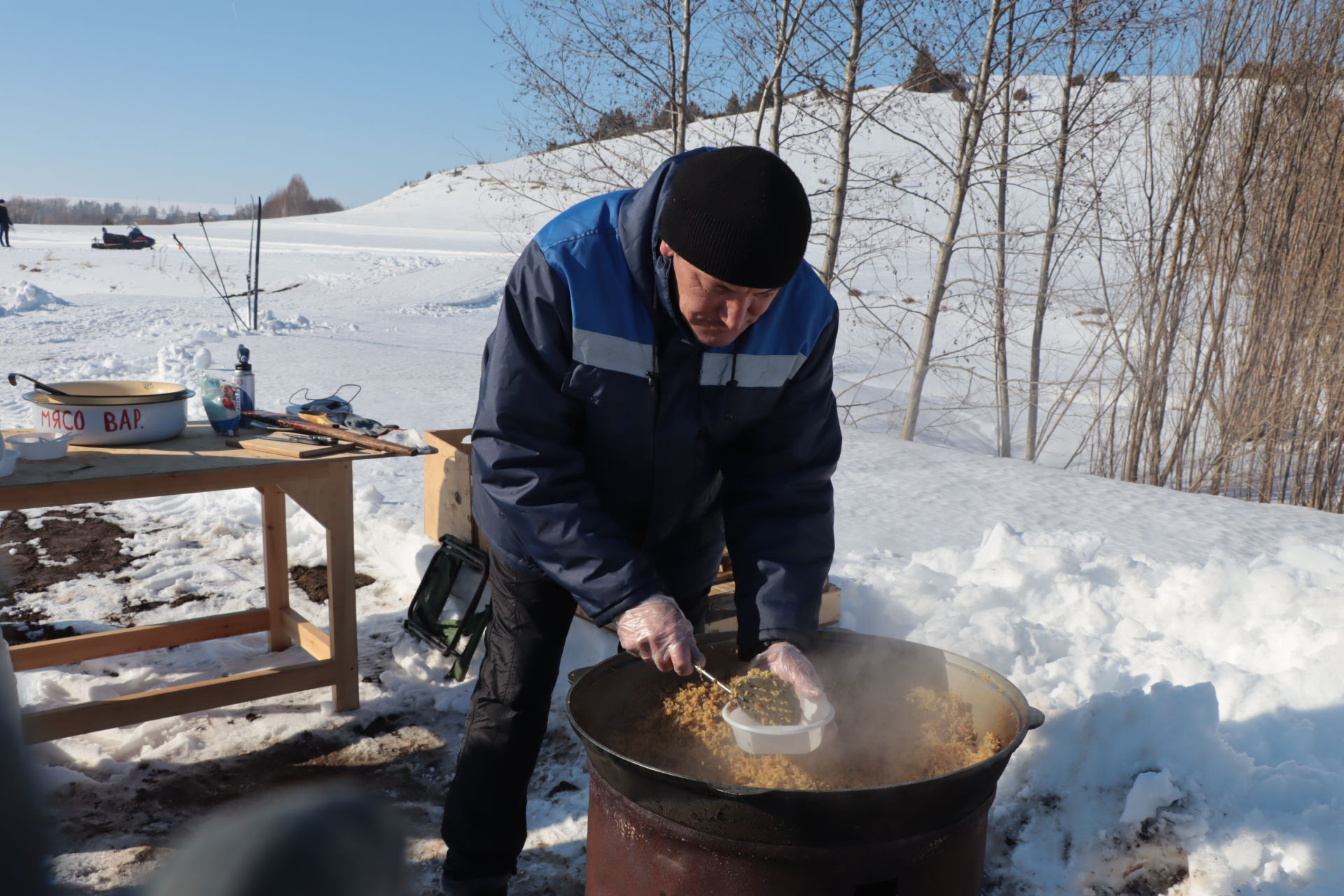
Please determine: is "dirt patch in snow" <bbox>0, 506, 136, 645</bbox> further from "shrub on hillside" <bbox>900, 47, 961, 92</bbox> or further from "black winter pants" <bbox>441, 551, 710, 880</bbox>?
"shrub on hillside" <bbox>900, 47, 961, 92</bbox>

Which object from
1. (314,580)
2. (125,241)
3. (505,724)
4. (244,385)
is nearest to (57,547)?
(314,580)

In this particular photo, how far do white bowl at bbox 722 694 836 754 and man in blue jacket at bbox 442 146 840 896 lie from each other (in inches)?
2.3

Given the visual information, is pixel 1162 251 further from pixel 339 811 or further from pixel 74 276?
pixel 74 276

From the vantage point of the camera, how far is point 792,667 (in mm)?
1863

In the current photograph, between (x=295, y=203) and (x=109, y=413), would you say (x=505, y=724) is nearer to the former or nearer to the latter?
(x=109, y=413)

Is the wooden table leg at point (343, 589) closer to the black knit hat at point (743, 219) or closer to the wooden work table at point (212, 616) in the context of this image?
the wooden work table at point (212, 616)

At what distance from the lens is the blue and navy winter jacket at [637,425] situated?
1.82m

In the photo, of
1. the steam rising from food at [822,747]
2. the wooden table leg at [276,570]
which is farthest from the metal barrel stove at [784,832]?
the wooden table leg at [276,570]

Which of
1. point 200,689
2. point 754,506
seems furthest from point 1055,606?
point 200,689

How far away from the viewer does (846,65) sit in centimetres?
746

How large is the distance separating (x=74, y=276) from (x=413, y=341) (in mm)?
13578

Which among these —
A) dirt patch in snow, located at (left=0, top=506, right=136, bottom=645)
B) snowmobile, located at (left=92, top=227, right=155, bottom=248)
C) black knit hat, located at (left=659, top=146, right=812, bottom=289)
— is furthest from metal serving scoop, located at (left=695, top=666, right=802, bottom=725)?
snowmobile, located at (left=92, top=227, right=155, bottom=248)

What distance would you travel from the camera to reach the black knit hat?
63.7 inches

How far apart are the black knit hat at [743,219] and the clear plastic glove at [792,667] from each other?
0.76 metres
